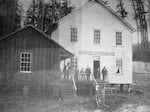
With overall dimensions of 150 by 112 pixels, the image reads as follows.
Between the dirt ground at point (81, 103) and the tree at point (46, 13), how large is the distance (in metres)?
0.97

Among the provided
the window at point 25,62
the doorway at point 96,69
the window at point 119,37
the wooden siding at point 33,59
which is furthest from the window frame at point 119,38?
the window at point 25,62

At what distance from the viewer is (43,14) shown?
9.34 feet

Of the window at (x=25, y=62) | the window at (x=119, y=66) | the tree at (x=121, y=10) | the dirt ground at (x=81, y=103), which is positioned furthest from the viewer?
the tree at (x=121, y=10)

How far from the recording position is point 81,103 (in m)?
2.80

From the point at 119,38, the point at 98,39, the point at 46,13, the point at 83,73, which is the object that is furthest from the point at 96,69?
the point at 46,13

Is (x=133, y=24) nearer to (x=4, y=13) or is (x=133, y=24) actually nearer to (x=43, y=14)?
(x=43, y=14)

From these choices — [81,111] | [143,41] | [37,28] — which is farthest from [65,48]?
[143,41]

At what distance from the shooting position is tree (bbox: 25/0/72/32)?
9.33 feet

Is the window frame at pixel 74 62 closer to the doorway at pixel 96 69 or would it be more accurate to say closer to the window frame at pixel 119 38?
the doorway at pixel 96 69

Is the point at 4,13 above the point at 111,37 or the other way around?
above

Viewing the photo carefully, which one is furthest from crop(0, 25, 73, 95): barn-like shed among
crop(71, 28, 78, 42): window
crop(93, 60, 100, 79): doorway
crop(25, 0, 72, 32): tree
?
crop(93, 60, 100, 79): doorway

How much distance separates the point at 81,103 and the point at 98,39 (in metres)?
0.92

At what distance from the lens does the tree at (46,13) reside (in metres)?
2.84

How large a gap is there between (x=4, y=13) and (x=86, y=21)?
1.15 meters
